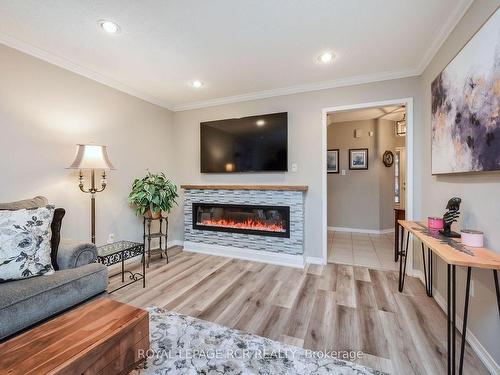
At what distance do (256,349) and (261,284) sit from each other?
3.27 feet

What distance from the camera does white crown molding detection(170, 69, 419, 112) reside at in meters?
2.79

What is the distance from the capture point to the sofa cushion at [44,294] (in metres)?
1.30

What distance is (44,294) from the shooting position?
4.76 feet

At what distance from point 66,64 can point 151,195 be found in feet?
5.48

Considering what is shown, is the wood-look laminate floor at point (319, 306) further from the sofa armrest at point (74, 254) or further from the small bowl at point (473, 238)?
the small bowl at point (473, 238)

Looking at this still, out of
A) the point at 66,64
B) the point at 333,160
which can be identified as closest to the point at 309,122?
the point at 333,160

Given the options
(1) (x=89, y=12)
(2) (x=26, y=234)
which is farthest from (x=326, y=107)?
(2) (x=26, y=234)

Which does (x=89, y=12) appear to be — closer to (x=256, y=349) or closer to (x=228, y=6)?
(x=228, y=6)

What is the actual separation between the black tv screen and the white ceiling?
0.59 m

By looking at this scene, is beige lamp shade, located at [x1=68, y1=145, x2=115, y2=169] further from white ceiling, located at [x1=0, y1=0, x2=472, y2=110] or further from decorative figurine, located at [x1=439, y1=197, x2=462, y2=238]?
decorative figurine, located at [x1=439, y1=197, x2=462, y2=238]

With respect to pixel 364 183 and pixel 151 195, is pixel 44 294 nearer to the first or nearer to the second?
pixel 151 195

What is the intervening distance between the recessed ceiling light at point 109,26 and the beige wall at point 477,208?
103 inches

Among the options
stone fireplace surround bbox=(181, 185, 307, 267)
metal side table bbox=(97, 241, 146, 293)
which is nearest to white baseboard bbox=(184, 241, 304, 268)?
stone fireplace surround bbox=(181, 185, 307, 267)

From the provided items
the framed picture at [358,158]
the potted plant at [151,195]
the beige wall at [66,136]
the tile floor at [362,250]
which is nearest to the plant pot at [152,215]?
the potted plant at [151,195]
